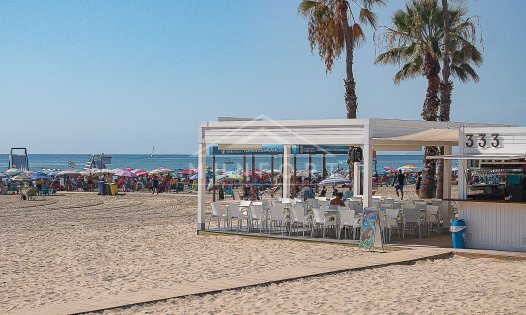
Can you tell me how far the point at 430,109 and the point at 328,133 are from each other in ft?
36.4

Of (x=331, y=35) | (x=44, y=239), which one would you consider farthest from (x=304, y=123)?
(x=331, y=35)

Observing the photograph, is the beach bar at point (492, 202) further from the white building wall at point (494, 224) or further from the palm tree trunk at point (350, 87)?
the palm tree trunk at point (350, 87)

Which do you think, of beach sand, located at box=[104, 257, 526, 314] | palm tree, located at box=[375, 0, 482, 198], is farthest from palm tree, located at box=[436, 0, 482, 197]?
beach sand, located at box=[104, 257, 526, 314]

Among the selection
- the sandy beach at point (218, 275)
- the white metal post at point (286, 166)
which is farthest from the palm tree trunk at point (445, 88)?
the sandy beach at point (218, 275)

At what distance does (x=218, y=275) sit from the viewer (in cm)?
1149

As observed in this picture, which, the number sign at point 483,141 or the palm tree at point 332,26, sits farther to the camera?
the palm tree at point 332,26

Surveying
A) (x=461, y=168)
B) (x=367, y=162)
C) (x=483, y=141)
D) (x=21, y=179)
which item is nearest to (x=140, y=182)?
(x=21, y=179)

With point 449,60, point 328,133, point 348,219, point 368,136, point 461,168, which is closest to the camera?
point 461,168

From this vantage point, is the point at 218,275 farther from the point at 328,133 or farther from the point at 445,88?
the point at 445,88

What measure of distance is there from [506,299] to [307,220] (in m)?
6.72

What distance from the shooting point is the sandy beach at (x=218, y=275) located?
9.09 meters

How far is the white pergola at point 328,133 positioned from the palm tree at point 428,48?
782cm

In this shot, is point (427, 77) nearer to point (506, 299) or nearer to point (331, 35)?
point (331, 35)

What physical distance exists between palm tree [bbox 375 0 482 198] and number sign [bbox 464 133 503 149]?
11.0 metres
